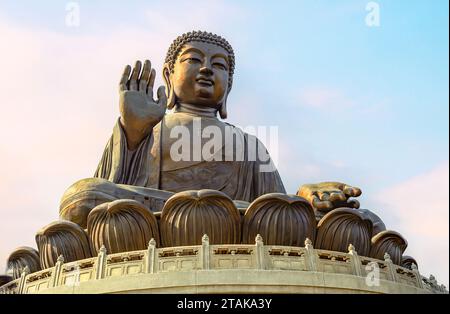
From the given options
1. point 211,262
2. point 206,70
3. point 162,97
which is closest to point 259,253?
point 211,262

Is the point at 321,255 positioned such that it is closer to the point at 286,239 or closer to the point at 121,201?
the point at 286,239

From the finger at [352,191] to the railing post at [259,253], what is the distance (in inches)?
93.3

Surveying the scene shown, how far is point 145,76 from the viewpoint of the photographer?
11812mm

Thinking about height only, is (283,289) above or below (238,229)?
below

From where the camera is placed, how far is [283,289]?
8344 millimetres

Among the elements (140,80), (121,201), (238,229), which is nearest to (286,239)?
(238,229)

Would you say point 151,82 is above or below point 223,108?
below

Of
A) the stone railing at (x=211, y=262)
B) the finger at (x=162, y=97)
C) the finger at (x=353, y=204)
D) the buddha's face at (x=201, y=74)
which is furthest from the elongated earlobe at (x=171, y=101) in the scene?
the stone railing at (x=211, y=262)

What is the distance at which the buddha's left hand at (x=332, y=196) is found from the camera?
1078 centimetres

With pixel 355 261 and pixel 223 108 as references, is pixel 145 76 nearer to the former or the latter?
pixel 223 108

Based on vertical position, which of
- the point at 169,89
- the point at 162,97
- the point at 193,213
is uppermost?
the point at 169,89

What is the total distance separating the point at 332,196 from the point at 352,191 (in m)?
0.29

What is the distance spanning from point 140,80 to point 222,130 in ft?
6.57

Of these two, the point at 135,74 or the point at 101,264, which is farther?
the point at 135,74
